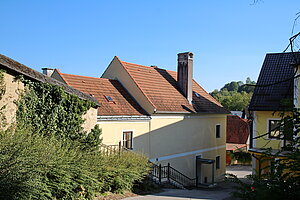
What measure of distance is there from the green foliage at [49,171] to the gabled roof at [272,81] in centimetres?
1052

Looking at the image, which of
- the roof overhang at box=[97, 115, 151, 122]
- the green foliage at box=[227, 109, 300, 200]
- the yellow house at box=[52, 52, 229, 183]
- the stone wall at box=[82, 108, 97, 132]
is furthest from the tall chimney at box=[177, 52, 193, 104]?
the green foliage at box=[227, 109, 300, 200]

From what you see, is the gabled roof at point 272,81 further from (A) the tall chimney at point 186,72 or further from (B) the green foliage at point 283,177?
(B) the green foliage at point 283,177

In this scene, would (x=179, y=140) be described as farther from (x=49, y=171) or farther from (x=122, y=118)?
(x=49, y=171)

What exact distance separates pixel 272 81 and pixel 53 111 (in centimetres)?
1399

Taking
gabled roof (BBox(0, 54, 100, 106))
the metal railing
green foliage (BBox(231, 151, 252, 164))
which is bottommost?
green foliage (BBox(231, 151, 252, 164))

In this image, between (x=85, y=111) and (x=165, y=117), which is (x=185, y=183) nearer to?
(x=165, y=117)

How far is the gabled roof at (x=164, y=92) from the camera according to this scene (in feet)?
70.2

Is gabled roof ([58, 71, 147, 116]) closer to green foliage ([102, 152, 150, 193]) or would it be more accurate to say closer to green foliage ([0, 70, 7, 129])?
green foliage ([102, 152, 150, 193])

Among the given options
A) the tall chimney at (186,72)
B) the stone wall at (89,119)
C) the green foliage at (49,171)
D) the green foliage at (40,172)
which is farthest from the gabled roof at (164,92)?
the green foliage at (40,172)

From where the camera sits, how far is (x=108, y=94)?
784 inches

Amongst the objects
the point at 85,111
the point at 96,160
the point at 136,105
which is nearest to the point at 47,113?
the point at 85,111

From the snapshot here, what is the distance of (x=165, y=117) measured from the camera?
2116 cm

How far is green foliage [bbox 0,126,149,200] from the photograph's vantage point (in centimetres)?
844

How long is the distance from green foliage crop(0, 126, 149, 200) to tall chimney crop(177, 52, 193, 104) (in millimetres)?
12444
